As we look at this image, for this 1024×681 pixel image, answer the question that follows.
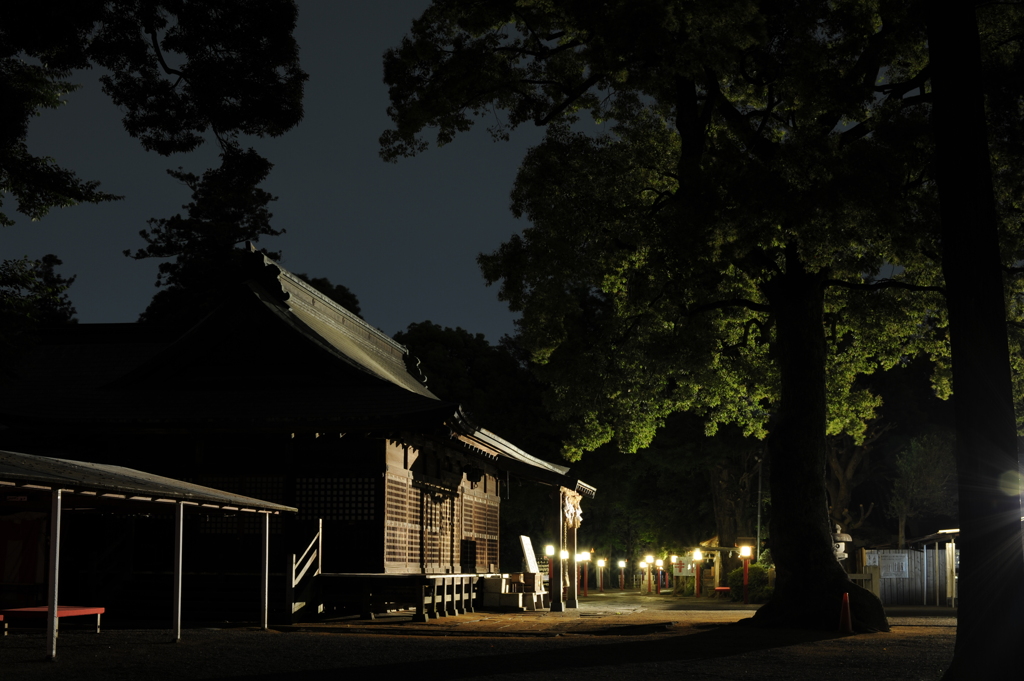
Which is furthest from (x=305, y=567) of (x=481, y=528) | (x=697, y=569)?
(x=697, y=569)

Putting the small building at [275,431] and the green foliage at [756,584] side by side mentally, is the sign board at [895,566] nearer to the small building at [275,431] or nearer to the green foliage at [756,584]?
the green foliage at [756,584]

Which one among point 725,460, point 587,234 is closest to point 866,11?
point 587,234

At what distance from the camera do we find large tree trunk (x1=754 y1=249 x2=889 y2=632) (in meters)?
18.2

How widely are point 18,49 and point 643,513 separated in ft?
123

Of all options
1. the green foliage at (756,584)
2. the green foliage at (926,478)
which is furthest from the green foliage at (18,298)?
the green foliage at (926,478)

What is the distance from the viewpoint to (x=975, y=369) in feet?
31.8

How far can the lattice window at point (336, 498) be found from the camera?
21.2 meters

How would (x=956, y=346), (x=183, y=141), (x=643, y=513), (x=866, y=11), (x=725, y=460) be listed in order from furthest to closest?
1. (x=643, y=513)
2. (x=725, y=460)
3. (x=866, y=11)
4. (x=183, y=141)
5. (x=956, y=346)

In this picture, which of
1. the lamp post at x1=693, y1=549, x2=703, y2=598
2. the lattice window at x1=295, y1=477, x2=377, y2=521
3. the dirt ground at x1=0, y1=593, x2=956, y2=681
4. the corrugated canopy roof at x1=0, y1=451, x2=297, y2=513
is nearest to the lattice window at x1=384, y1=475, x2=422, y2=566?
the lattice window at x1=295, y1=477, x2=377, y2=521

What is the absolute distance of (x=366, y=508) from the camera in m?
21.2

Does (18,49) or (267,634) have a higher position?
(18,49)

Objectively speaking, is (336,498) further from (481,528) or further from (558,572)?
(481,528)

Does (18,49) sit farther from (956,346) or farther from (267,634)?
(956,346)

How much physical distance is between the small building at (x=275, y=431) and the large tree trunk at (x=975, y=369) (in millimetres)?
11588
